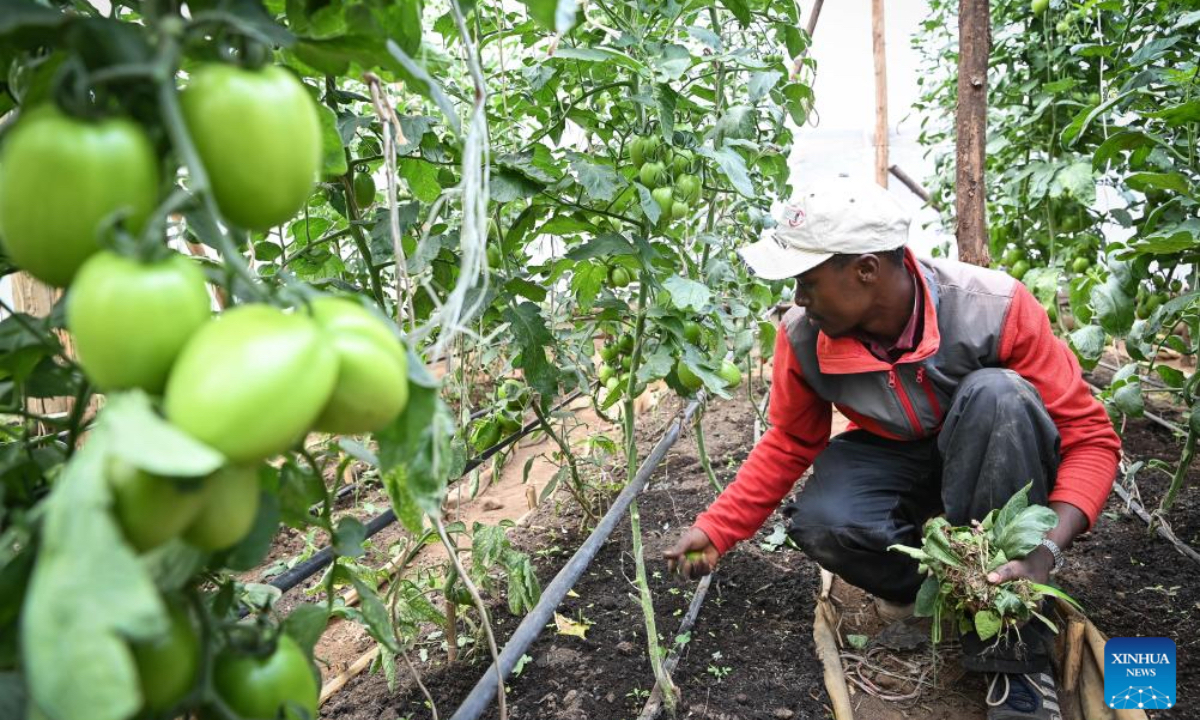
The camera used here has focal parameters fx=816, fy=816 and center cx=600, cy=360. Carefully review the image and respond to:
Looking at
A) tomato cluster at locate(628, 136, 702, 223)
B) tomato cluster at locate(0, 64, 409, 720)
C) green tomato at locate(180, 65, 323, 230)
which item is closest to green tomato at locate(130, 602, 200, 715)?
tomato cluster at locate(0, 64, 409, 720)

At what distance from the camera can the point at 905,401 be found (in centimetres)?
187

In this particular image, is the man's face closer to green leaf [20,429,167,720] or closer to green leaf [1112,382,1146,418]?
green leaf [1112,382,1146,418]

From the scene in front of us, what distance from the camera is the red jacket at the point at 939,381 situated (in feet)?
5.58

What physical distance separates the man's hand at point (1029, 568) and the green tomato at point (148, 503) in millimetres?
1362

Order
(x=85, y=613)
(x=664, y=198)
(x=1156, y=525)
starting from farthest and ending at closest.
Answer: (x=1156, y=525) < (x=664, y=198) < (x=85, y=613)

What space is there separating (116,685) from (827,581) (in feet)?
7.07

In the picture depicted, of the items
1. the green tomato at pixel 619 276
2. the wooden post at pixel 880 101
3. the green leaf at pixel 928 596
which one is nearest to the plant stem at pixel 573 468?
the green tomato at pixel 619 276

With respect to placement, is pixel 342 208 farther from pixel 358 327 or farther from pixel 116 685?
pixel 116 685

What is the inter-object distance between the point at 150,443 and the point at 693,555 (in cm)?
164

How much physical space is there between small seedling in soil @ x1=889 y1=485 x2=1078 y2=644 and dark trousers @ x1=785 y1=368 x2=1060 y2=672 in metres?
0.21

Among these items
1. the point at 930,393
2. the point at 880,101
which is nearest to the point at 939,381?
the point at 930,393

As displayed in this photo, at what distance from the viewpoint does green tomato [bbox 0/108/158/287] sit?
1.24 feet

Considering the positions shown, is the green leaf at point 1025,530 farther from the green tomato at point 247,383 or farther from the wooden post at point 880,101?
the wooden post at point 880,101

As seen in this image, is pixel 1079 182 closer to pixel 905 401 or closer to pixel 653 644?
pixel 905 401
